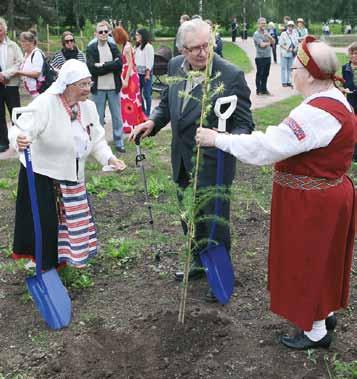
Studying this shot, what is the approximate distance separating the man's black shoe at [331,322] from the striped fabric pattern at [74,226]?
182 cm

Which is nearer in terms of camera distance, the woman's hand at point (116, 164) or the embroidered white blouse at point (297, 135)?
the embroidered white blouse at point (297, 135)

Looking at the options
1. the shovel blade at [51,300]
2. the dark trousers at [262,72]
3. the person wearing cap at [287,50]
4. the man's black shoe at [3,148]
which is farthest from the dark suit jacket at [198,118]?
the person wearing cap at [287,50]

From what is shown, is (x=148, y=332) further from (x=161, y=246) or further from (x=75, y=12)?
(x=75, y=12)

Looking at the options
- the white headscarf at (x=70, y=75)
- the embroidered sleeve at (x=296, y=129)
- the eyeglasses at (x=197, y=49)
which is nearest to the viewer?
the embroidered sleeve at (x=296, y=129)

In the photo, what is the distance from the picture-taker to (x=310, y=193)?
317cm

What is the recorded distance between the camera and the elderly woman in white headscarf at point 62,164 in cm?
395

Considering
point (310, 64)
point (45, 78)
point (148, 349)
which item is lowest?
point (148, 349)

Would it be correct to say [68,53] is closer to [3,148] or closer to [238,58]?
[3,148]

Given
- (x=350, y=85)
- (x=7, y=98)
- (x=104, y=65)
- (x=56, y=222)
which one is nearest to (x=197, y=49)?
(x=56, y=222)

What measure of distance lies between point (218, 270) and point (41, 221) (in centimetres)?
132

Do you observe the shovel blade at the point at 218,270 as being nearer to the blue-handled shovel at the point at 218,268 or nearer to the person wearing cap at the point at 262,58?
the blue-handled shovel at the point at 218,268

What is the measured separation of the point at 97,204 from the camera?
6.46 metres

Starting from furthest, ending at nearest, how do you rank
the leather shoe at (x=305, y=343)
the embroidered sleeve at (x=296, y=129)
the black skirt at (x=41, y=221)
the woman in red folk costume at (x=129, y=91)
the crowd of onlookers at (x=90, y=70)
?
the crowd of onlookers at (x=90, y=70) → the woman in red folk costume at (x=129, y=91) → the black skirt at (x=41, y=221) → the leather shoe at (x=305, y=343) → the embroidered sleeve at (x=296, y=129)

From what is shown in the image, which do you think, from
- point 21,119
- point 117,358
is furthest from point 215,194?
point 21,119
